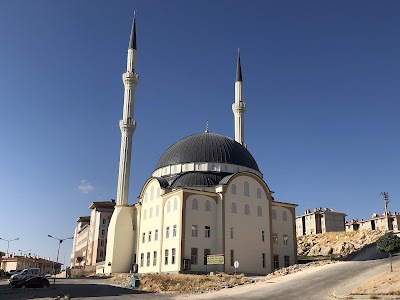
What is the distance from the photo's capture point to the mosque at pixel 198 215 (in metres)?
45.3

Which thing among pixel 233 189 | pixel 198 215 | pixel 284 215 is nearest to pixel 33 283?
pixel 198 215

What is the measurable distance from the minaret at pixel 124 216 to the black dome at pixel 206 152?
5.07 metres

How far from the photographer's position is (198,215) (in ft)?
151

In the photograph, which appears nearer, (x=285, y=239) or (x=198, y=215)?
(x=198, y=215)

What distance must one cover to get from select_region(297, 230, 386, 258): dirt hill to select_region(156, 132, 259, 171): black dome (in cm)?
2645

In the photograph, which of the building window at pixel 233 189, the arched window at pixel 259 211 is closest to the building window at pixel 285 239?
the arched window at pixel 259 211

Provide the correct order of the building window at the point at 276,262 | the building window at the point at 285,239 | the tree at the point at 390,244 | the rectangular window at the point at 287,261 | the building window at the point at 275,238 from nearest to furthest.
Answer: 1. the tree at the point at 390,244
2. the building window at the point at 276,262
3. the building window at the point at 275,238
4. the rectangular window at the point at 287,261
5. the building window at the point at 285,239

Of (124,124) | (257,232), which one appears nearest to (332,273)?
(257,232)

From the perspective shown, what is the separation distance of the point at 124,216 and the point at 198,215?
40.8 ft

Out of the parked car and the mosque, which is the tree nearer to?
the mosque

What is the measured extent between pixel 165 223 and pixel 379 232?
46.7m

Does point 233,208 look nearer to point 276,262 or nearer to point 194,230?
point 194,230

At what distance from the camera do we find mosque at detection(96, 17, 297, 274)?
45.3 metres

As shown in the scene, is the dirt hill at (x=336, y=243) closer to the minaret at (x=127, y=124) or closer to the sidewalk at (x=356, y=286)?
the minaret at (x=127, y=124)
